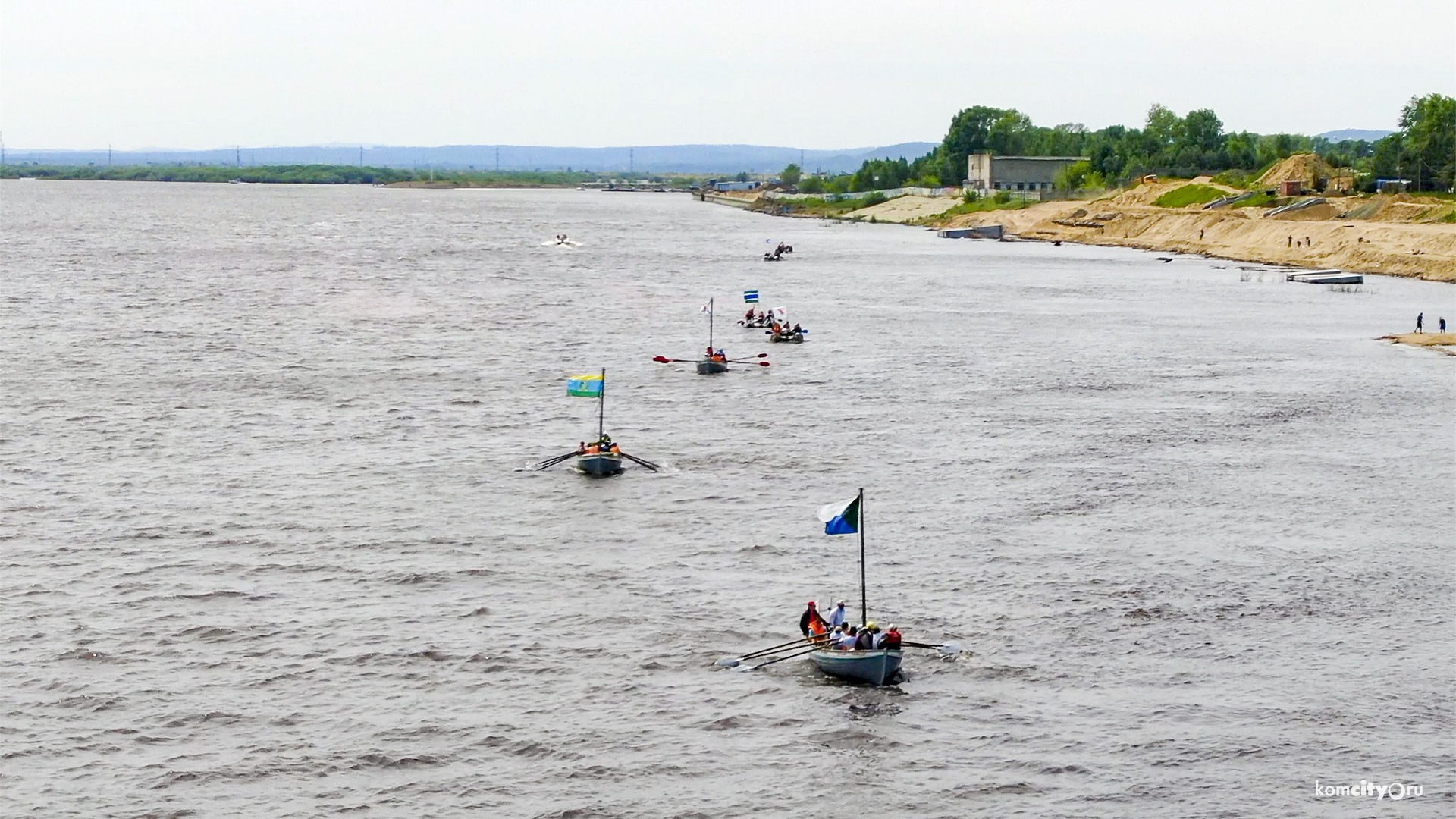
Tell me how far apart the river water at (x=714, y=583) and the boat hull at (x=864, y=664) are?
1.89 feet

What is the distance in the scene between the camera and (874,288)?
15388 cm

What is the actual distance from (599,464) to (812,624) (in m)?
→ 22.4

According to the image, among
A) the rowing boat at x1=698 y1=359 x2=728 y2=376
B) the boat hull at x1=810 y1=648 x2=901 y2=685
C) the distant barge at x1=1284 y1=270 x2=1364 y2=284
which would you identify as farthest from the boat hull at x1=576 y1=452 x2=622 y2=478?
the distant barge at x1=1284 y1=270 x2=1364 y2=284

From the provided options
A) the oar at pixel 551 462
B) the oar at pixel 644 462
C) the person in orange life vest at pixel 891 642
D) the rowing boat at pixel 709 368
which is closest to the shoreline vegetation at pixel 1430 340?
the rowing boat at pixel 709 368

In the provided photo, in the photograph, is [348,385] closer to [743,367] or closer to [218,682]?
[743,367]

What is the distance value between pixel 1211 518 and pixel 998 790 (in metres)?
25.0

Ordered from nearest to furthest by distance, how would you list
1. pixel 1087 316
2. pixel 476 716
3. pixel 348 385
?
pixel 476 716 → pixel 348 385 → pixel 1087 316

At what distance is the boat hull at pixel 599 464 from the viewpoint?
212ft

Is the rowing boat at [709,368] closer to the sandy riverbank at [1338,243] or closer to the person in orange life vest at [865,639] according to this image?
the person in orange life vest at [865,639]

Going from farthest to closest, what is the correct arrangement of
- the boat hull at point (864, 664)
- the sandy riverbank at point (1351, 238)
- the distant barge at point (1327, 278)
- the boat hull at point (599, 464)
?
the sandy riverbank at point (1351, 238), the distant barge at point (1327, 278), the boat hull at point (599, 464), the boat hull at point (864, 664)

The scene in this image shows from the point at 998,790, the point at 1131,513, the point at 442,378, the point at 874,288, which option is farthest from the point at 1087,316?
the point at 998,790

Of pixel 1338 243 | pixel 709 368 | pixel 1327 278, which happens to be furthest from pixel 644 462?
pixel 1338 243

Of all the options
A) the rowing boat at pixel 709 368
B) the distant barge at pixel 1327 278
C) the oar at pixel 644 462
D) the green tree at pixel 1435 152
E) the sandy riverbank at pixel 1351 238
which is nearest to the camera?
the oar at pixel 644 462

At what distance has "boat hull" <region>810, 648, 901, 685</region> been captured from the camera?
41562mm
